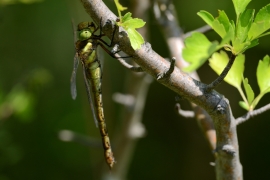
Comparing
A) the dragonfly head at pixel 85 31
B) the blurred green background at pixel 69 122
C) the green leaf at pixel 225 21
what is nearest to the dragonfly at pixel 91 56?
the dragonfly head at pixel 85 31

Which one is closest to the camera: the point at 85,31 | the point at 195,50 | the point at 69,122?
the point at 195,50

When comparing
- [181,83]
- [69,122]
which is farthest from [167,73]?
[69,122]

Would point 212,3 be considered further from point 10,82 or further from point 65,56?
point 10,82

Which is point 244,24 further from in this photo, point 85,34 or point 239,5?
point 85,34

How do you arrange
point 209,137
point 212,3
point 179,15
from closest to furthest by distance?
point 209,137, point 212,3, point 179,15

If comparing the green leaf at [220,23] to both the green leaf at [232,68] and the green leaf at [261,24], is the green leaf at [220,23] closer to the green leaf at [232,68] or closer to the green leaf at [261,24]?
the green leaf at [261,24]

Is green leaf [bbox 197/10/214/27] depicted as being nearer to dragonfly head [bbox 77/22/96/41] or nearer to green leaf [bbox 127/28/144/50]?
green leaf [bbox 127/28/144/50]

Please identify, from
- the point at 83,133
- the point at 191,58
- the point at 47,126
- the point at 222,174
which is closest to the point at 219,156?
the point at 222,174
